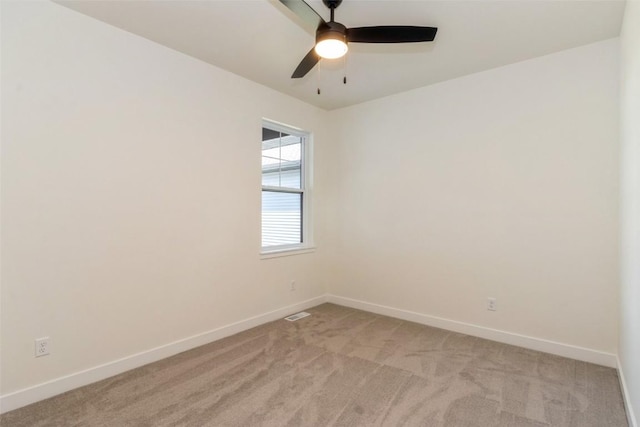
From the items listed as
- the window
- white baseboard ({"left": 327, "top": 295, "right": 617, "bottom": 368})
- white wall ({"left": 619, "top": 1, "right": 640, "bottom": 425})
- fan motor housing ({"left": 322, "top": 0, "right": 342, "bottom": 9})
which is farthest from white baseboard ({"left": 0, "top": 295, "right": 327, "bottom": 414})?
white wall ({"left": 619, "top": 1, "right": 640, "bottom": 425})

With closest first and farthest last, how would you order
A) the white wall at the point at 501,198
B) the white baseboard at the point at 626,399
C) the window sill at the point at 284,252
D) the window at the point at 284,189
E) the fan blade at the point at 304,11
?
the fan blade at the point at 304,11
the white baseboard at the point at 626,399
the white wall at the point at 501,198
the window sill at the point at 284,252
the window at the point at 284,189

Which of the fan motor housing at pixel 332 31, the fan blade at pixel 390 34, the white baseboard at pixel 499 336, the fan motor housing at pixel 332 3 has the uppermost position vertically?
the fan motor housing at pixel 332 3

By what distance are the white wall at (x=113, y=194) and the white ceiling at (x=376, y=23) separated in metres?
0.25

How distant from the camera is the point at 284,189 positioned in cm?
394

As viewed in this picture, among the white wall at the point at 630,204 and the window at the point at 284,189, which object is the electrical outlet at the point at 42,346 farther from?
the white wall at the point at 630,204

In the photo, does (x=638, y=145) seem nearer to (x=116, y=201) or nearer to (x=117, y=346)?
(x=116, y=201)

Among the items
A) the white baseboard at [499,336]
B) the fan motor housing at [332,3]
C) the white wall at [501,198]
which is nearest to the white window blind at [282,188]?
the white wall at [501,198]

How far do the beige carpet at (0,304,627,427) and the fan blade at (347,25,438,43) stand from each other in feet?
7.44

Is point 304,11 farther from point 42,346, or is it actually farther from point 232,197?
point 42,346

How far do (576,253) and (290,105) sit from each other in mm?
3118

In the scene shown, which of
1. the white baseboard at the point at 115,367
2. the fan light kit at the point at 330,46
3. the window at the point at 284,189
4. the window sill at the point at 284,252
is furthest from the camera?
the window at the point at 284,189

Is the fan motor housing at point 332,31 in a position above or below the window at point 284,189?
above

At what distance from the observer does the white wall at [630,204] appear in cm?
174

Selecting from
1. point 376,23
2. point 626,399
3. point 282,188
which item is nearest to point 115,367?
point 282,188
